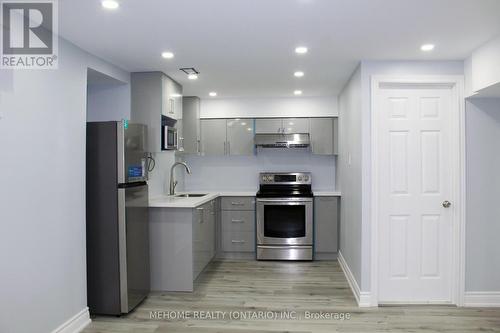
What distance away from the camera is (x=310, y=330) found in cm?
282

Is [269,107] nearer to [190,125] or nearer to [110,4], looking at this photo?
[190,125]

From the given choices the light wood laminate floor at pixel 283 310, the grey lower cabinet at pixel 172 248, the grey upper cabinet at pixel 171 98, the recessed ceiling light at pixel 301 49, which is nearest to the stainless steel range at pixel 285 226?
the light wood laminate floor at pixel 283 310

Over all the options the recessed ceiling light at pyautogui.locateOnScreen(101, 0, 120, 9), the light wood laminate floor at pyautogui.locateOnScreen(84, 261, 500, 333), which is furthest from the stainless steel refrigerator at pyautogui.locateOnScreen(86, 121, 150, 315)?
the recessed ceiling light at pyautogui.locateOnScreen(101, 0, 120, 9)

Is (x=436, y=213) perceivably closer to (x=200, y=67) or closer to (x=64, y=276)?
(x=200, y=67)

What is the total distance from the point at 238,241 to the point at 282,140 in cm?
165

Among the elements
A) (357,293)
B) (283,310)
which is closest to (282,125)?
(357,293)

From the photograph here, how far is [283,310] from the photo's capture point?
3.22m

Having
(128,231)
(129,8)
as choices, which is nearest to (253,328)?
(128,231)

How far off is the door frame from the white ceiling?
214 mm

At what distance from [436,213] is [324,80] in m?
1.95

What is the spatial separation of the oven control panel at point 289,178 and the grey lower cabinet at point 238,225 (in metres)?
0.59

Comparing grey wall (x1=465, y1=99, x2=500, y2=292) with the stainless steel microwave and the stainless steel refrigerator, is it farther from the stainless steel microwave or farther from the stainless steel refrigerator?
the stainless steel refrigerator

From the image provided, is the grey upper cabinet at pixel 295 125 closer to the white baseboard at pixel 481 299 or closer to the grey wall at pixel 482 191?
the grey wall at pixel 482 191

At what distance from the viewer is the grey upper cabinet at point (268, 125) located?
5168 millimetres
